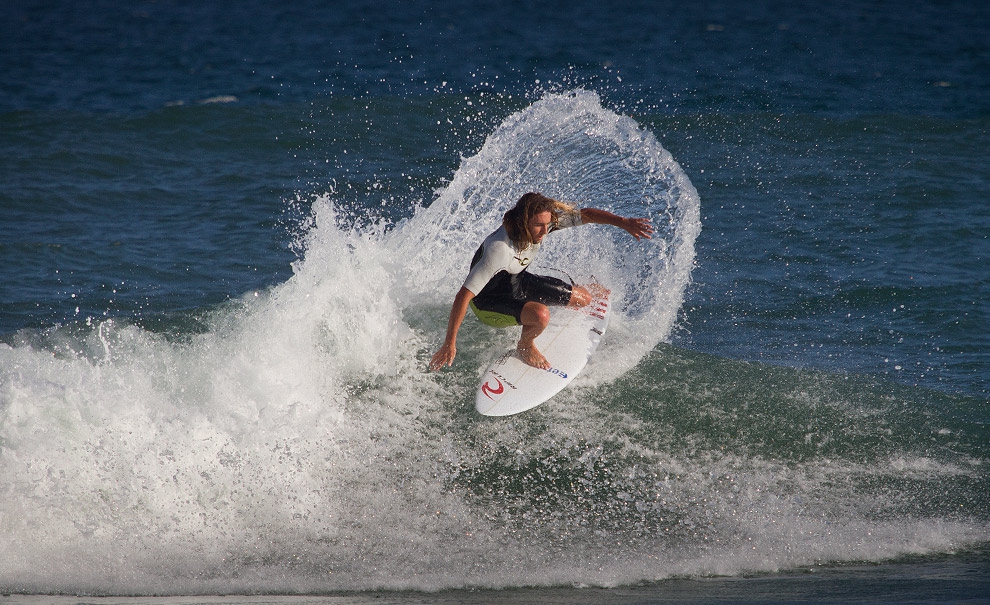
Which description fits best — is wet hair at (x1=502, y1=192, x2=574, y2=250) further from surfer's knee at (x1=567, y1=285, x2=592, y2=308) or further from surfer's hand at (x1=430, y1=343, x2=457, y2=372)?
surfer's knee at (x1=567, y1=285, x2=592, y2=308)

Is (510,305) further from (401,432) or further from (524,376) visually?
(401,432)

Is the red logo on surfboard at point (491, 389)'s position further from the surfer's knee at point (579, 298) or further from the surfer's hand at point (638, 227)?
the surfer's hand at point (638, 227)

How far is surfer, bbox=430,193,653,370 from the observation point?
19.7 feet

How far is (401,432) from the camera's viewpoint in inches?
251

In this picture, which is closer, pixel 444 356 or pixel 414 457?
pixel 444 356

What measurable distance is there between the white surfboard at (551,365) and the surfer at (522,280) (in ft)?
0.32

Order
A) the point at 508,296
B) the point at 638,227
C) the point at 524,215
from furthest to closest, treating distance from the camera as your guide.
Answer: the point at 508,296
the point at 638,227
the point at 524,215

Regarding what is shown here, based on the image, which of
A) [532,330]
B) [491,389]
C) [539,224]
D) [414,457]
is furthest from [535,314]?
[414,457]

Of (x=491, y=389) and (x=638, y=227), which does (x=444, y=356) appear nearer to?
(x=491, y=389)

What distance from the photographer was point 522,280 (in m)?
6.74

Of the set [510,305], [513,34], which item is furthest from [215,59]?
[510,305]

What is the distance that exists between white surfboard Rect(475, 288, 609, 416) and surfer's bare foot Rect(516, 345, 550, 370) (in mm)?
34

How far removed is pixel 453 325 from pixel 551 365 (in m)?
1.15

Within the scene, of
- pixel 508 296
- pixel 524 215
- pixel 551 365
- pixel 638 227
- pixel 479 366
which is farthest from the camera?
pixel 479 366
